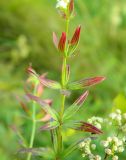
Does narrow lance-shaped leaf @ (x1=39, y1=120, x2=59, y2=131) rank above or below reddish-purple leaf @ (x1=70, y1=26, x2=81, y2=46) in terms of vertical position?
below

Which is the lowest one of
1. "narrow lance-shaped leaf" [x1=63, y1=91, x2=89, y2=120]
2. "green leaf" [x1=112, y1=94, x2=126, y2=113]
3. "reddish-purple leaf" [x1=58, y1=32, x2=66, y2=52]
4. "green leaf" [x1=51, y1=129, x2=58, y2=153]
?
"green leaf" [x1=51, y1=129, x2=58, y2=153]

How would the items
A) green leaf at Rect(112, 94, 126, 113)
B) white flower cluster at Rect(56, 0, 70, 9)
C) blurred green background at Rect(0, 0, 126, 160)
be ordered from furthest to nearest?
blurred green background at Rect(0, 0, 126, 160)
green leaf at Rect(112, 94, 126, 113)
white flower cluster at Rect(56, 0, 70, 9)

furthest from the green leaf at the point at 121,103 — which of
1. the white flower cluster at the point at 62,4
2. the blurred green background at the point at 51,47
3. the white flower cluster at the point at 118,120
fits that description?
the blurred green background at the point at 51,47

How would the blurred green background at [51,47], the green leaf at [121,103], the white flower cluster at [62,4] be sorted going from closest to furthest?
the white flower cluster at [62,4] → the green leaf at [121,103] → the blurred green background at [51,47]

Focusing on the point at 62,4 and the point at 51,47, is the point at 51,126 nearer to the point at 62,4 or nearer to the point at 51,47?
the point at 62,4

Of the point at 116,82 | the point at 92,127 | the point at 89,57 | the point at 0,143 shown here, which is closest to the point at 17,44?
the point at 89,57

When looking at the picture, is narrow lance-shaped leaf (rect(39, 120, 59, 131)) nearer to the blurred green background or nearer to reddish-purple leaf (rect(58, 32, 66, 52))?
reddish-purple leaf (rect(58, 32, 66, 52))

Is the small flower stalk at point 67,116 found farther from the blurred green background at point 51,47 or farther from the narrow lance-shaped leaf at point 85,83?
the blurred green background at point 51,47

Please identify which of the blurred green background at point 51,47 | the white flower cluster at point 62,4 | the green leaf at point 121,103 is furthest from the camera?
the blurred green background at point 51,47

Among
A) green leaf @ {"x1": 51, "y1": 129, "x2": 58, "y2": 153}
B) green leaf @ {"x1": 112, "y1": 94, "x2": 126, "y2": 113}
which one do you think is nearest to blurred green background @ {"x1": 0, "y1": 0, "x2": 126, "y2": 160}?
green leaf @ {"x1": 112, "y1": 94, "x2": 126, "y2": 113}

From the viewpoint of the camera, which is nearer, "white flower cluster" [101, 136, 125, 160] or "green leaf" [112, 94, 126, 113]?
"white flower cluster" [101, 136, 125, 160]
